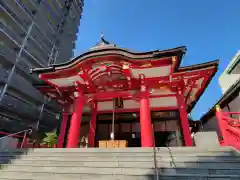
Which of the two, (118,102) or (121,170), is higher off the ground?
(118,102)

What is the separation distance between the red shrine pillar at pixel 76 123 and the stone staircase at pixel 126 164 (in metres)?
2.23

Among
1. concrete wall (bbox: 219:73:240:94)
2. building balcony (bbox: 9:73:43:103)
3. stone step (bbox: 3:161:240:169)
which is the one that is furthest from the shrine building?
building balcony (bbox: 9:73:43:103)

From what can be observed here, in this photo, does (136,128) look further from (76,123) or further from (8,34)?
(8,34)

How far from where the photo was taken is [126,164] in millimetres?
5449

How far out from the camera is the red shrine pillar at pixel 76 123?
357 inches

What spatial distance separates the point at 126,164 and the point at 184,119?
653 cm

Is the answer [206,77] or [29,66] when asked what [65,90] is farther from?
[29,66]

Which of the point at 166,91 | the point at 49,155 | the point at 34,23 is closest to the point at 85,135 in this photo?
the point at 49,155

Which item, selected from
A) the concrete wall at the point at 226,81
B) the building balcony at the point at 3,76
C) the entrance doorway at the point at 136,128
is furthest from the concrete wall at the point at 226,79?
the building balcony at the point at 3,76

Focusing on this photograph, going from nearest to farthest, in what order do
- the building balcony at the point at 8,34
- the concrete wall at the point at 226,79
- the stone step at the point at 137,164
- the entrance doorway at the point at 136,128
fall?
the stone step at the point at 137,164 < the entrance doorway at the point at 136,128 < the concrete wall at the point at 226,79 < the building balcony at the point at 8,34

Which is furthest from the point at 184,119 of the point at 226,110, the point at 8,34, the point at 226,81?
the point at 8,34

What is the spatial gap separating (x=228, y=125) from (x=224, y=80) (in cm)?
1324

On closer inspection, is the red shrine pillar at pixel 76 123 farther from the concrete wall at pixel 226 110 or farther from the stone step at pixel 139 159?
the concrete wall at pixel 226 110

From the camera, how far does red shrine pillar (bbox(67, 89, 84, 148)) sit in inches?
357
